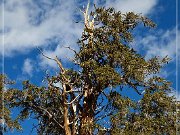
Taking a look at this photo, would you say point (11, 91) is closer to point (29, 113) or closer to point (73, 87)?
point (29, 113)

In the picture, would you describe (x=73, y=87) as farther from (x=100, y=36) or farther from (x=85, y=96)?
(x=100, y=36)

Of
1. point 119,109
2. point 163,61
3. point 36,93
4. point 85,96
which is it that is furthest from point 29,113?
point 163,61

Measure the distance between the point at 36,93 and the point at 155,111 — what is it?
8268 mm

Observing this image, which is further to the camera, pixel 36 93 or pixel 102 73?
pixel 36 93

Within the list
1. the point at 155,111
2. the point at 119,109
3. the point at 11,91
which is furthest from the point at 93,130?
the point at 11,91

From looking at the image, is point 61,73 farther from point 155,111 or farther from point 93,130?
point 155,111

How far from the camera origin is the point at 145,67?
35656 millimetres

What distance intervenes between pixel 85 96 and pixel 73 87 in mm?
1042

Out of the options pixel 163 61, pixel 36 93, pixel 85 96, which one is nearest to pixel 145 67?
pixel 163 61

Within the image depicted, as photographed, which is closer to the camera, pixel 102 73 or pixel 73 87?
pixel 102 73

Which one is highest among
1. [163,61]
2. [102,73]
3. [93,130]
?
[163,61]

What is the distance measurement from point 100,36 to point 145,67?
3983 millimetres

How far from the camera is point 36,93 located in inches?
1427

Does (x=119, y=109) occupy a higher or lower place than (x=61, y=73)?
lower
